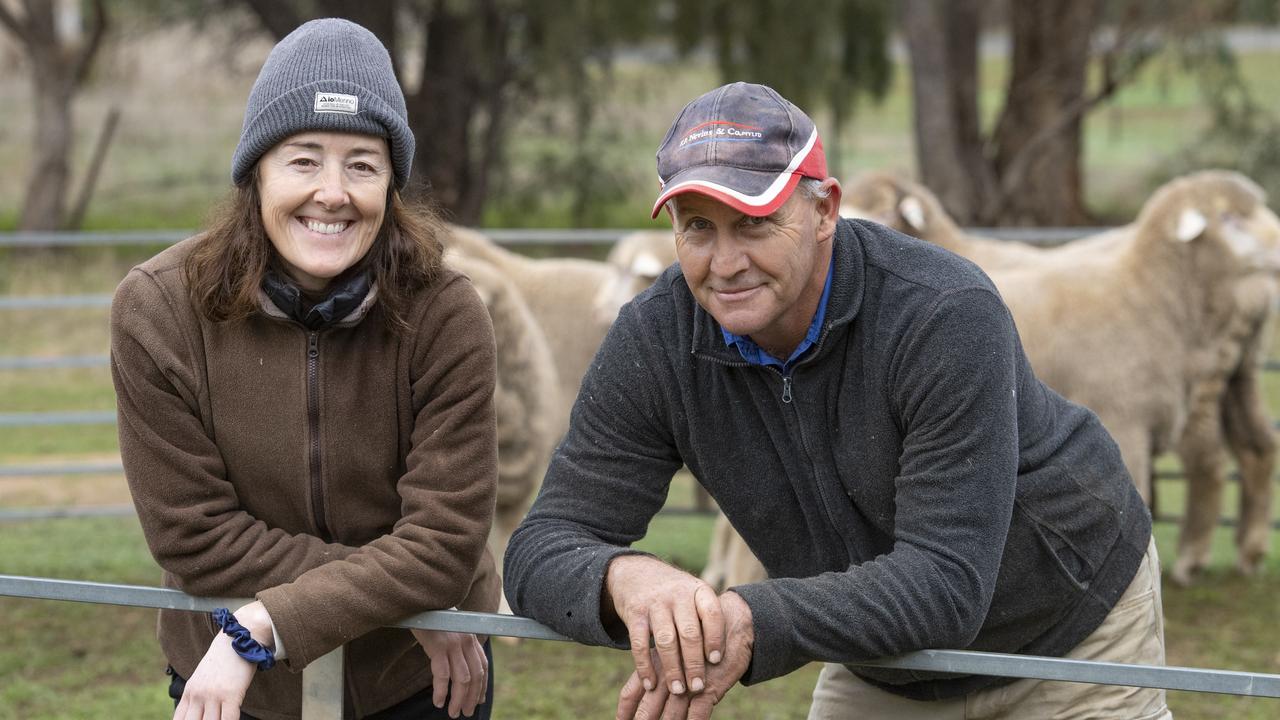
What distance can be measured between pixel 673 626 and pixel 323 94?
38.4 inches

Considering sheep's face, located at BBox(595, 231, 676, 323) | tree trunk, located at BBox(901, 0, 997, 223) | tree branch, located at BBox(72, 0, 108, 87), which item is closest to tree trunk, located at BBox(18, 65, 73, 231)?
tree branch, located at BBox(72, 0, 108, 87)

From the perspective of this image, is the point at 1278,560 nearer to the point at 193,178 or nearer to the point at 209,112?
the point at 193,178

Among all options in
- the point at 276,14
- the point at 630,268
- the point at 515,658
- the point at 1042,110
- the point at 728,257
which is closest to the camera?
the point at 728,257

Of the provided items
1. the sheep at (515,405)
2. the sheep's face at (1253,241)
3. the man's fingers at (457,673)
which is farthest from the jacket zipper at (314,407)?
the sheep's face at (1253,241)

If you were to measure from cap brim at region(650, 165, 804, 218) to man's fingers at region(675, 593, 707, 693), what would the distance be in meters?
0.56

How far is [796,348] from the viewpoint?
88.4 inches

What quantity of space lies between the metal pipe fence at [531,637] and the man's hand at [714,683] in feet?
0.53

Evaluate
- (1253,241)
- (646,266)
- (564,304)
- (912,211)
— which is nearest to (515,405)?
(646,266)

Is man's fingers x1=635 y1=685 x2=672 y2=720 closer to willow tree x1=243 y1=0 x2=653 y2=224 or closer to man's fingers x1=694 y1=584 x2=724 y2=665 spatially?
man's fingers x1=694 y1=584 x2=724 y2=665

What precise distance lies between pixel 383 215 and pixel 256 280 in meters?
0.24

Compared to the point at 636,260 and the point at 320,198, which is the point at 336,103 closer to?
the point at 320,198

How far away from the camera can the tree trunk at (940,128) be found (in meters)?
12.6

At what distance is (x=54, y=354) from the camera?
502 inches

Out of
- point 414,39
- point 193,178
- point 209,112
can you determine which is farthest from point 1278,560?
point 209,112
